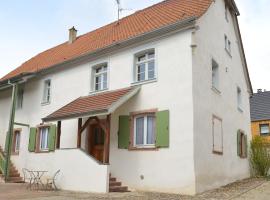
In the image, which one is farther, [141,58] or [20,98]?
[20,98]

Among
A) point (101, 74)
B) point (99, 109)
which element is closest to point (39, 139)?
point (101, 74)

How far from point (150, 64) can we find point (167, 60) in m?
1.06

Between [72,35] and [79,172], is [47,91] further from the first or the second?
[79,172]

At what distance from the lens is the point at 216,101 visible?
577 inches

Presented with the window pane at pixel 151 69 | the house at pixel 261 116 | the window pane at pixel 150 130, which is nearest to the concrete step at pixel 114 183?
the window pane at pixel 150 130

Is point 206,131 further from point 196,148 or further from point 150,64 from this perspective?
point 150,64

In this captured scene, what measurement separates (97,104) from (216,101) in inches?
198

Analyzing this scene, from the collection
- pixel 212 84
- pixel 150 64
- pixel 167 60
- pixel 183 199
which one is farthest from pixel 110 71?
pixel 183 199

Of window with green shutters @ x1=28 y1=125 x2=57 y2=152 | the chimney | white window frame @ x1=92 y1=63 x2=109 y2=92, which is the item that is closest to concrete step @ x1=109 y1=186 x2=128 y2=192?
white window frame @ x1=92 y1=63 x2=109 y2=92

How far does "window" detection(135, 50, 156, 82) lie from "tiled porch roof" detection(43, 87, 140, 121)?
2.22 ft

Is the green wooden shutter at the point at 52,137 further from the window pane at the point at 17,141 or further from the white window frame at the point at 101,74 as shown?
the window pane at the point at 17,141

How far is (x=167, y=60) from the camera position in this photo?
13.1 metres

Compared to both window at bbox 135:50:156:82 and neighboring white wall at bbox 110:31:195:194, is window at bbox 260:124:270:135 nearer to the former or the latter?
window at bbox 135:50:156:82

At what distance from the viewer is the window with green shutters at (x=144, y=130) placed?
40.5ft
